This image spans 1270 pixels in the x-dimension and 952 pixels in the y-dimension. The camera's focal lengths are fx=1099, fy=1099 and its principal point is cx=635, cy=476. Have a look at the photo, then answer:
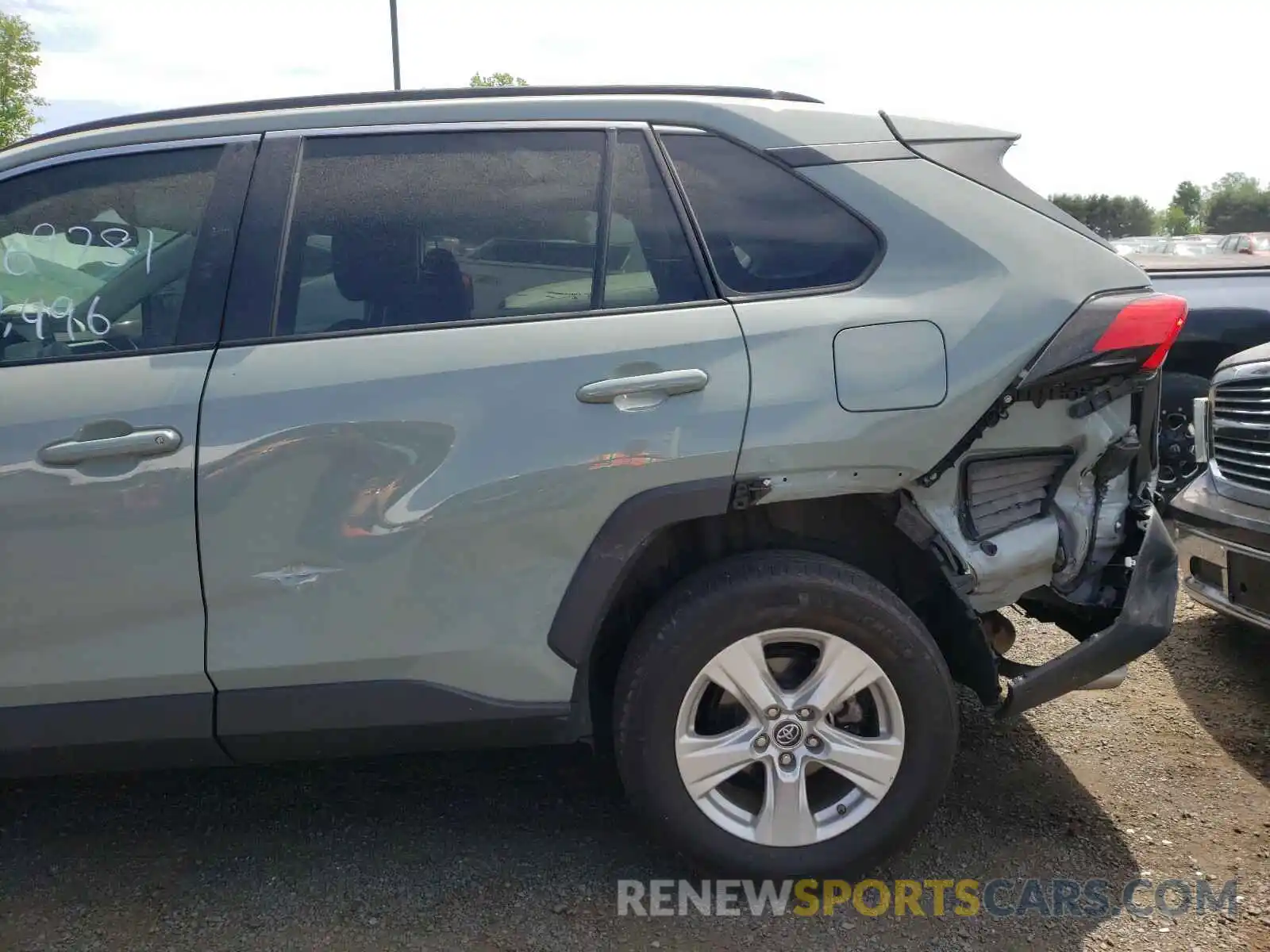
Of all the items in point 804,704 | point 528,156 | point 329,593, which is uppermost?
point 528,156

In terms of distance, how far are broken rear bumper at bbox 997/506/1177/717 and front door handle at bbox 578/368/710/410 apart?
1177 millimetres

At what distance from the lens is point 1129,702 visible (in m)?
3.95

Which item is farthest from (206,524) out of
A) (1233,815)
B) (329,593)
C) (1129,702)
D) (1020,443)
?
(1129,702)

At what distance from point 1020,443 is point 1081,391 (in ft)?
0.65

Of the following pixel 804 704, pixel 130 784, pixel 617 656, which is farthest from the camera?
pixel 130 784

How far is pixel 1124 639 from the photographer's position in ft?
9.24

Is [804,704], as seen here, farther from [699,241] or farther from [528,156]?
[528,156]

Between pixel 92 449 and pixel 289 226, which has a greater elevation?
pixel 289 226

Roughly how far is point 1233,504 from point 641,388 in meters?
2.40

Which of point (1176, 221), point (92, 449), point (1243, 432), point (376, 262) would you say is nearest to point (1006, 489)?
point (1243, 432)

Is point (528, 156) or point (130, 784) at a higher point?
point (528, 156)

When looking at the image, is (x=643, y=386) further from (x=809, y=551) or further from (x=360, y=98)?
(x=360, y=98)

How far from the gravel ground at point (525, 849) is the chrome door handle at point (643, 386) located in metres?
1.28

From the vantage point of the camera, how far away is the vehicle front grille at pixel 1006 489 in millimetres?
2807
